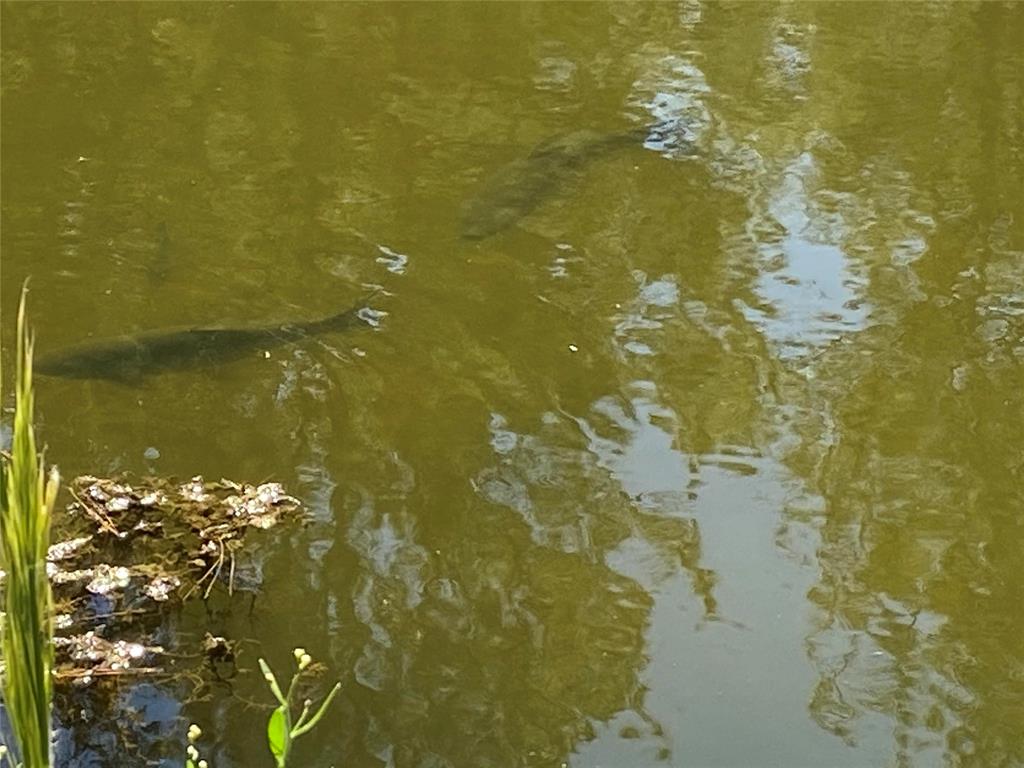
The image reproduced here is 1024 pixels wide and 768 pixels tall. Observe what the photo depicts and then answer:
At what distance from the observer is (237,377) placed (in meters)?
5.05

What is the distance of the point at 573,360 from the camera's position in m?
5.24

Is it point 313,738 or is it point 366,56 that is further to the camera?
point 366,56

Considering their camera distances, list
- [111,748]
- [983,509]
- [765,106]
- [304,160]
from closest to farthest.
A: [111,748], [983,509], [304,160], [765,106]

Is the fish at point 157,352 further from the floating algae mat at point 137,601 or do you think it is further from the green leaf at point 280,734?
the green leaf at point 280,734

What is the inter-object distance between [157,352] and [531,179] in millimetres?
2180

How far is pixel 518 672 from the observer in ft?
12.4

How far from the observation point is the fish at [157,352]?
5000mm

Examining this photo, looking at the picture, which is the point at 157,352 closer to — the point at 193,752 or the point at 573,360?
the point at 573,360

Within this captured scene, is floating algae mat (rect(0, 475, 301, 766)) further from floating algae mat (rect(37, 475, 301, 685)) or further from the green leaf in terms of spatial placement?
the green leaf

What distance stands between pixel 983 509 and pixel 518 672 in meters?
1.74

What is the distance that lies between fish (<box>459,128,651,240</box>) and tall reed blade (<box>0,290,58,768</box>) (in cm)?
471

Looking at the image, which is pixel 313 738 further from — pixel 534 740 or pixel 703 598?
pixel 703 598

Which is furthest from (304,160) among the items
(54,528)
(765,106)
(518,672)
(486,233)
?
(518,672)

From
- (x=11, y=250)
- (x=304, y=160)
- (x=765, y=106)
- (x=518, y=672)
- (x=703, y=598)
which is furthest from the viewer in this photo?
(x=765, y=106)
